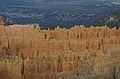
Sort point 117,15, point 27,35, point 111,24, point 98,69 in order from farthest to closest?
1. point 117,15
2. point 111,24
3. point 27,35
4. point 98,69

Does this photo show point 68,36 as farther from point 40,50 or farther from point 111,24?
point 111,24

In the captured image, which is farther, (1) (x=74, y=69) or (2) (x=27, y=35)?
(2) (x=27, y=35)

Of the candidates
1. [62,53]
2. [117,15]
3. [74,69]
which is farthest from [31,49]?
[117,15]

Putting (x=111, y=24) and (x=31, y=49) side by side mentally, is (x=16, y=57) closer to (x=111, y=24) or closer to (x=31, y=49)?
(x=31, y=49)

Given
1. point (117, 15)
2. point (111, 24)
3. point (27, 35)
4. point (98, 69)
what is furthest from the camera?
point (117, 15)

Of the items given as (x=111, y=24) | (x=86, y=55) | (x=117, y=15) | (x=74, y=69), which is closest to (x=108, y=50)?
(x=86, y=55)
